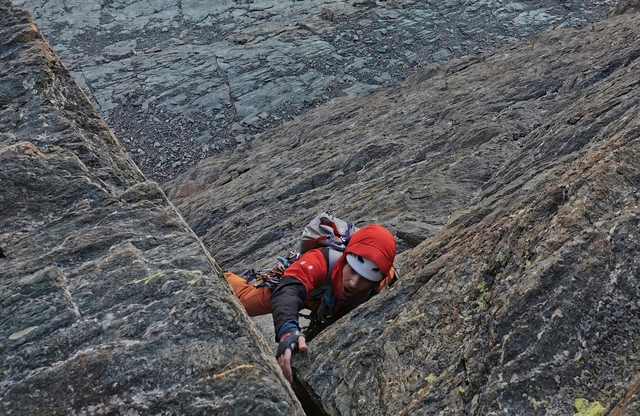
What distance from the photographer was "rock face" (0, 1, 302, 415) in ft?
12.8

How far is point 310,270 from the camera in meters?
5.89

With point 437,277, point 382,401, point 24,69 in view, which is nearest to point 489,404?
point 382,401

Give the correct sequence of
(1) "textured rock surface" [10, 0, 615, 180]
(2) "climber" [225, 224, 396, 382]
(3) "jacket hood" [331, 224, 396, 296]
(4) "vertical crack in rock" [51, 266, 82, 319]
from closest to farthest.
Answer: (4) "vertical crack in rock" [51, 266, 82, 319] → (2) "climber" [225, 224, 396, 382] → (3) "jacket hood" [331, 224, 396, 296] → (1) "textured rock surface" [10, 0, 615, 180]

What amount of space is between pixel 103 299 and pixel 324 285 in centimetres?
241

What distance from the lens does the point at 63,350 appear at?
415 centimetres

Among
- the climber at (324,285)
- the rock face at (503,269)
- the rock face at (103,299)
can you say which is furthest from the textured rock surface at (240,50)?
the climber at (324,285)

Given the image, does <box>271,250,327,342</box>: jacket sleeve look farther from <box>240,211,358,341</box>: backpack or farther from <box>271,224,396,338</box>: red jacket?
<box>240,211,358,341</box>: backpack

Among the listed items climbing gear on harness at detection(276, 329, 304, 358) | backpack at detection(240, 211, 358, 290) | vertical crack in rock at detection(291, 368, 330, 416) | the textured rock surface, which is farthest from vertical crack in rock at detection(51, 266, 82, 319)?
the textured rock surface

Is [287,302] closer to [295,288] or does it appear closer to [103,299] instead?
[295,288]

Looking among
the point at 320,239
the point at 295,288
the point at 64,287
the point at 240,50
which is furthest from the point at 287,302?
the point at 240,50

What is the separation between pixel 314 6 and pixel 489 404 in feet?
113

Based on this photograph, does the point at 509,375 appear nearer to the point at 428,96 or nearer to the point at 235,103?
the point at 428,96

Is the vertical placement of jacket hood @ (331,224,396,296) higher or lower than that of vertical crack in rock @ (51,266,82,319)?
lower

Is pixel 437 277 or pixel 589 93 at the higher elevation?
pixel 437 277
